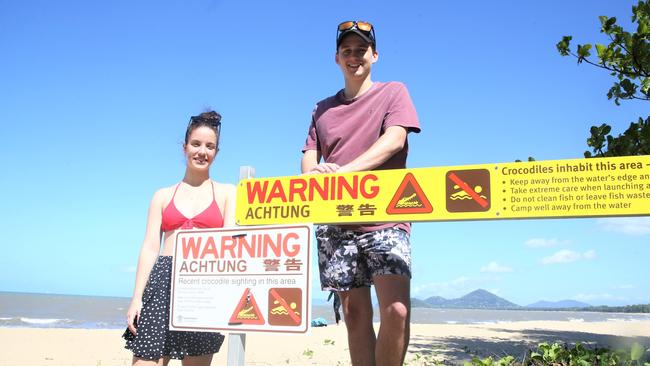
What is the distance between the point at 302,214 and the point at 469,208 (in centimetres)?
75

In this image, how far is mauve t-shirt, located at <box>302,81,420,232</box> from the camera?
2.76m

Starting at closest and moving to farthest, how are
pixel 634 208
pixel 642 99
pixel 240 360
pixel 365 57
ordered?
pixel 634 208 < pixel 240 360 < pixel 365 57 < pixel 642 99

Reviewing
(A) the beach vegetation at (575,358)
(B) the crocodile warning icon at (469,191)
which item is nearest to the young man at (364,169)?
(B) the crocodile warning icon at (469,191)

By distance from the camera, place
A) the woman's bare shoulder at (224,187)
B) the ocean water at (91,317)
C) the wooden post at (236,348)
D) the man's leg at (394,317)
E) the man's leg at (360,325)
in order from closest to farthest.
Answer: the wooden post at (236,348), the man's leg at (394,317), the man's leg at (360,325), the woman's bare shoulder at (224,187), the ocean water at (91,317)

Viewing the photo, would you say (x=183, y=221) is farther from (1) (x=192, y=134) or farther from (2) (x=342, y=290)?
(2) (x=342, y=290)

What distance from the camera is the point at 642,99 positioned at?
586 cm

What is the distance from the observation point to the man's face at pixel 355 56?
115 inches

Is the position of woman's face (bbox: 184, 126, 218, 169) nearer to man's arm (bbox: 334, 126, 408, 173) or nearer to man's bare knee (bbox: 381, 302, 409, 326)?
man's arm (bbox: 334, 126, 408, 173)

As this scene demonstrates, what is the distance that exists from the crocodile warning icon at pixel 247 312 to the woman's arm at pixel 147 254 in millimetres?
780

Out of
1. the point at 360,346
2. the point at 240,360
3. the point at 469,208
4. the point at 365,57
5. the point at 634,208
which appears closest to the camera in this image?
the point at 634,208

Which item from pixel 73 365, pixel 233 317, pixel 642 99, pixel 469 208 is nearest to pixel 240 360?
pixel 233 317

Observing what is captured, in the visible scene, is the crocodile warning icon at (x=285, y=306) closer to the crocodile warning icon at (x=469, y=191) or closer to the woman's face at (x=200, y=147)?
the crocodile warning icon at (x=469, y=191)

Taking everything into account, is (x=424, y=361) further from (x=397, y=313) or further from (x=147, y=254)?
(x=147, y=254)

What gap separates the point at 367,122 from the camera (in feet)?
9.30
